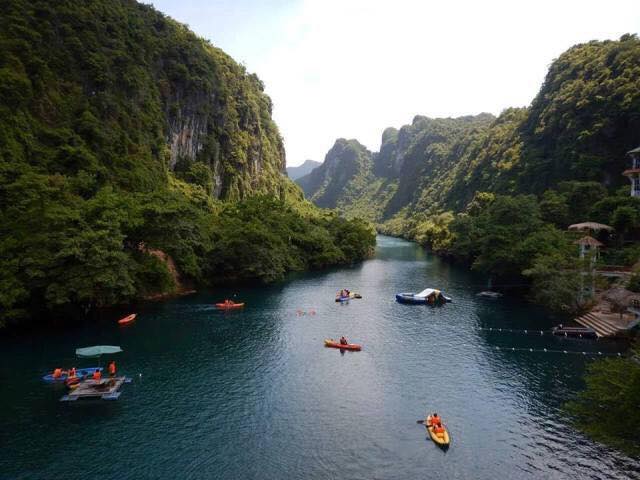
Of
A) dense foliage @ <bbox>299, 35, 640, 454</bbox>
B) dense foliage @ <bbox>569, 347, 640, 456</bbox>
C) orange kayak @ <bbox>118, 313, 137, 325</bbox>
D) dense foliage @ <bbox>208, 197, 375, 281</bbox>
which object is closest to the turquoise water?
orange kayak @ <bbox>118, 313, 137, 325</bbox>

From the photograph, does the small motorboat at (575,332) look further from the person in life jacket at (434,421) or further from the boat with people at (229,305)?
the boat with people at (229,305)

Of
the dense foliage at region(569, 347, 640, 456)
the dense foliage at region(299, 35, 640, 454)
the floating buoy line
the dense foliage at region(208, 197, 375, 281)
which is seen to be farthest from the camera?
the dense foliage at region(208, 197, 375, 281)

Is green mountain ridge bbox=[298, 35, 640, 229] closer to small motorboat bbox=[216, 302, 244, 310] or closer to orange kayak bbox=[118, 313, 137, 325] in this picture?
small motorboat bbox=[216, 302, 244, 310]

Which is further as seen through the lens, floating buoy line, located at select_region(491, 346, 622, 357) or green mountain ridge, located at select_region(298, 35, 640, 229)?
green mountain ridge, located at select_region(298, 35, 640, 229)

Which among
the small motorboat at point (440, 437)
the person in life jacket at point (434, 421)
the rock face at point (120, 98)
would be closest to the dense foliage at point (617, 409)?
the small motorboat at point (440, 437)

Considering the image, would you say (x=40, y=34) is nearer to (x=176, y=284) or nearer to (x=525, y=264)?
(x=176, y=284)

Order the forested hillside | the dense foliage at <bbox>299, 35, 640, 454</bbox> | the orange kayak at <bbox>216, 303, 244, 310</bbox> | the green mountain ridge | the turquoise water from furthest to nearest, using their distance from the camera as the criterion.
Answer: the green mountain ridge < the orange kayak at <bbox>216, 303, 244, 310</bbox> < the forested hillside < the turquoise water < the dense foliage at <bbox>299, 35, 640, 454</bbox>

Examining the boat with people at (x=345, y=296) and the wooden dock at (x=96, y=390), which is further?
the boat with people at (x=345, y=296)

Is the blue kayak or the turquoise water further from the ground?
the blue kayak
